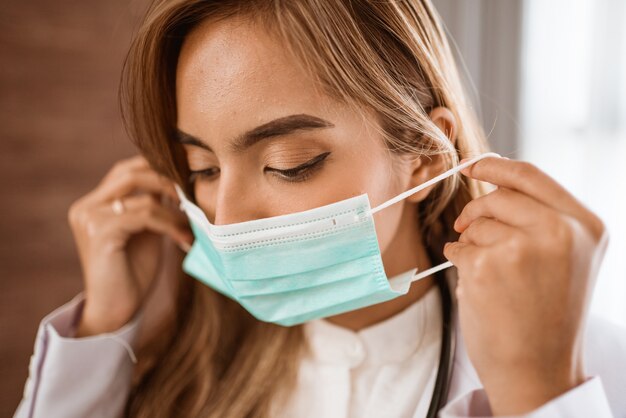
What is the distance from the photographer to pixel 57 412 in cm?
123

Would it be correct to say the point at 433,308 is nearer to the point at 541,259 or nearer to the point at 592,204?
the point at 541,259

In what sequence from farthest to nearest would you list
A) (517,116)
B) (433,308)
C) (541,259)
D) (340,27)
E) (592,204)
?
(517,116) → (592,204) → (433,308) → (340,27) → (541,259)

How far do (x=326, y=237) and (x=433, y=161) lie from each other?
11.1 inches

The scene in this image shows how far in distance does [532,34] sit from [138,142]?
151 cm

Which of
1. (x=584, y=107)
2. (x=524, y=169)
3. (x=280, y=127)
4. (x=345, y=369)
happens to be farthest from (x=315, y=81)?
(x=584, y=107)

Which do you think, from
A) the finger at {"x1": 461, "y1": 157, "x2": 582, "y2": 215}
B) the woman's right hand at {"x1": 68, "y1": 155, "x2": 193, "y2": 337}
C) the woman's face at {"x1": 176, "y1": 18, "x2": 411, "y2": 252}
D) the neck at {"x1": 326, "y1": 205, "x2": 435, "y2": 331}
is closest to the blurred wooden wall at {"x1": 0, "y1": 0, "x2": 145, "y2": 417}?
the woman's right hand at {"x1": 68, "y1": 155, "x2": 193, "y2": 337}

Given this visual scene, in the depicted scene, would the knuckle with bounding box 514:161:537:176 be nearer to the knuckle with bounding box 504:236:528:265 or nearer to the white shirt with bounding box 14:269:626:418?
the knuckle with bounding box 504:236:528:265

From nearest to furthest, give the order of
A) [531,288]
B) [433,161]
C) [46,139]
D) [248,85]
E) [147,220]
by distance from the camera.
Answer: [531,288] → [248,85] → [433,161] → [147,220] → [46,139]

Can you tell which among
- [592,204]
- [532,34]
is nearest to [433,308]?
[592,204]

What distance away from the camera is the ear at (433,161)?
1.05 metres

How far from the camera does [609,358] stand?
109cm

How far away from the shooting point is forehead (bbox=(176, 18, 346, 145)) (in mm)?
927

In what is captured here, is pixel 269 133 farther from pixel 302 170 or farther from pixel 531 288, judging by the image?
pixel 531 288

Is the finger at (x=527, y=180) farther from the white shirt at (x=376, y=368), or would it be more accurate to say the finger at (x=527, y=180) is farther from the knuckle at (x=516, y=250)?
the white shirt at (x=376, y=368)
